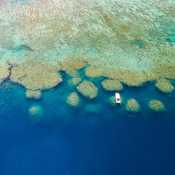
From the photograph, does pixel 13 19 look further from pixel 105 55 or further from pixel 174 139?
pixel 174 139

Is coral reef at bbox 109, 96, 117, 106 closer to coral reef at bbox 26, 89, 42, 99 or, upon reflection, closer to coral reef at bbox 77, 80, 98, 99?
coral reef at bbox 77, 80, 98, 99

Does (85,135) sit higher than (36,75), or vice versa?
(36,75)

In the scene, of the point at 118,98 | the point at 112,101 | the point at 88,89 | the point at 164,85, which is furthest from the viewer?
the point at 164,85

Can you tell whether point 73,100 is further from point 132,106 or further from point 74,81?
point 132,106

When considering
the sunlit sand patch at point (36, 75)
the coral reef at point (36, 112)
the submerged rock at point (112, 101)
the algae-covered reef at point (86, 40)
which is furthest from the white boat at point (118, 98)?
the coral reef at point (36, 112)

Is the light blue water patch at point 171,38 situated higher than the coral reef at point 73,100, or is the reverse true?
Result: the light blue water patch at point 171,38

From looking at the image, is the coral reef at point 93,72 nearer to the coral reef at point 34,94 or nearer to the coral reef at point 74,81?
the coral reef at point 74,81

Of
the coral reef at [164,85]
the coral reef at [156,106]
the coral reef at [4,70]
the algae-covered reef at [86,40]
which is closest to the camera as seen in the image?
the coral reef at [156,106]

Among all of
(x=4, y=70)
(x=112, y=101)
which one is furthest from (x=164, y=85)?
(x=4, y=70)
